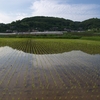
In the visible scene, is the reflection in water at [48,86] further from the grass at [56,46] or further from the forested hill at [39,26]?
the forested hill at [39,26]

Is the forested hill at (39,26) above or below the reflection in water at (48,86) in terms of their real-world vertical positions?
above

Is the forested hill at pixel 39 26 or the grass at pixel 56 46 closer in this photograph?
the grass at pixel 56 46

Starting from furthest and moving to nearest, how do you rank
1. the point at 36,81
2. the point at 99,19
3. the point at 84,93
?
1. the point at 99,19
2. the point at 36,81
3. the point at 84,93

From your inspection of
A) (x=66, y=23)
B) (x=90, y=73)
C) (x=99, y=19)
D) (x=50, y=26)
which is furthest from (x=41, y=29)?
(x=90, y=73)

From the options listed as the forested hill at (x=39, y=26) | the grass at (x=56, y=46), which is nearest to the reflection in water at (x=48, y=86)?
the grass at (x=56, y=46)

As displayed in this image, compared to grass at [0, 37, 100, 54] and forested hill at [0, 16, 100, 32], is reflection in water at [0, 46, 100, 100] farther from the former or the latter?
forested hill at [0, 16, 100, 32]

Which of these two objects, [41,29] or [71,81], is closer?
[71,81]

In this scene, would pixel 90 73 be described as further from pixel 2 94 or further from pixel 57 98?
pixel 2 94

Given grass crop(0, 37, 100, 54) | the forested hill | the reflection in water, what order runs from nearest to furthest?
the reflection in water
grass crop(0, 37, 100, 54)
the forested hill

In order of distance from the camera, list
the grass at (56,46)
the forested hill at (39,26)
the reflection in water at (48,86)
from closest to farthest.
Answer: the reflection in water at (48,86) → the grass at (56,46) → the forested hill at (39,26)

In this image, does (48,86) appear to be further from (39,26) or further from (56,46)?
(39,26)

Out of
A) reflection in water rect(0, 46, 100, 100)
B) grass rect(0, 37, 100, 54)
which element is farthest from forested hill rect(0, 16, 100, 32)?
reflection in water rect(0, 46, 100, 100)
